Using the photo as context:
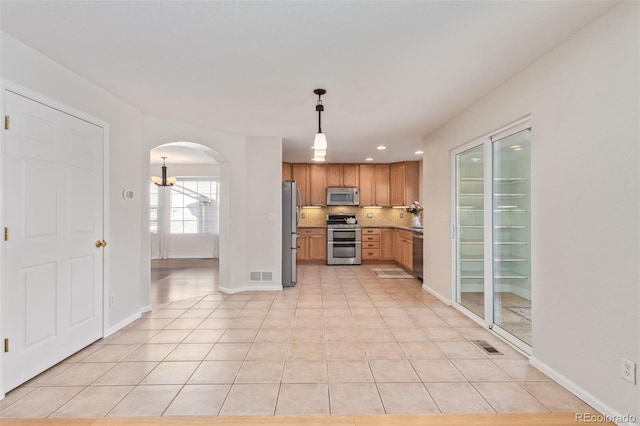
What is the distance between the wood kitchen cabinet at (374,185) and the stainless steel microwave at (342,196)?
9.1 inches

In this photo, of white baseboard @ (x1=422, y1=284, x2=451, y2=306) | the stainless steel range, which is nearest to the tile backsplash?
the stainless steel range

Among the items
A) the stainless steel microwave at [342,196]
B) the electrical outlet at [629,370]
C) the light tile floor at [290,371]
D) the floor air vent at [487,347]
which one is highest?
the stainless steel microwave at [342,196]

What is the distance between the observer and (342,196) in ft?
25.2

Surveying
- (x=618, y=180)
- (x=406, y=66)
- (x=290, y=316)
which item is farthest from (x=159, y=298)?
(x=618, y=180)

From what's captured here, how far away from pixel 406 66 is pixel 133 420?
3096 mm

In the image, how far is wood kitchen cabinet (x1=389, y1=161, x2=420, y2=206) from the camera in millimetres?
7539

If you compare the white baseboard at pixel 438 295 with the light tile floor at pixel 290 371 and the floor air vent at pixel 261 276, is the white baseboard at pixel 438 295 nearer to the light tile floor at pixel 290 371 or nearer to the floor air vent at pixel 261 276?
the light tile floor at pixel 290 371

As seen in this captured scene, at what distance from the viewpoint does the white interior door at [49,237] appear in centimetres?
220

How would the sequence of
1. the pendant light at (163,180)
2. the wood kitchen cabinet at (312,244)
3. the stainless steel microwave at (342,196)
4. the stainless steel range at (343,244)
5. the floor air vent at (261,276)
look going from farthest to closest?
the stainless steel microwave at (342,196), the wood kitchen cabinet at (312,244), the stainless steel range at (343,244), the pendant light at (163,180), the floor air vent at (261,276)

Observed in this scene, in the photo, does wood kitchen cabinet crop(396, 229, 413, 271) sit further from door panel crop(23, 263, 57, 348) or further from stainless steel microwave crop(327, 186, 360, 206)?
door panel crop(23, 263, 57, 348)

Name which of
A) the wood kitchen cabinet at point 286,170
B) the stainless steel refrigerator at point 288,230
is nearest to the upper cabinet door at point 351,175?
the wood kitchen cabinet at point 286,170

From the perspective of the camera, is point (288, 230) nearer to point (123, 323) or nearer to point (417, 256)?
point (417, 256)

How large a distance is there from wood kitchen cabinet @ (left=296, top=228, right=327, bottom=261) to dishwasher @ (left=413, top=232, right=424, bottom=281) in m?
2.30

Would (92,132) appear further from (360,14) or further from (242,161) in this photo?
(360,14)
